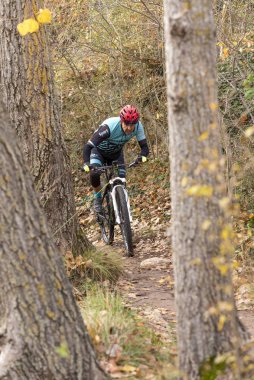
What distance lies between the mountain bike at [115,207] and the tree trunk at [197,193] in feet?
16.9

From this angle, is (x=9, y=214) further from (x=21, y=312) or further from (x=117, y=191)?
(x=117, y=191)

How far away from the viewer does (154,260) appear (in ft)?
29.0

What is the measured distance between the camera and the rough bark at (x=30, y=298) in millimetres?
3689

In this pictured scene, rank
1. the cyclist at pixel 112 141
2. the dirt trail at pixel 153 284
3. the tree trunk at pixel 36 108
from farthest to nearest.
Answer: the cyclist at pixel 112 141 < the tree trunk at pixel 36 108 < the dirt trail at pixel 153 284

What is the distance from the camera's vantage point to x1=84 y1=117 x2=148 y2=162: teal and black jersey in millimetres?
9070

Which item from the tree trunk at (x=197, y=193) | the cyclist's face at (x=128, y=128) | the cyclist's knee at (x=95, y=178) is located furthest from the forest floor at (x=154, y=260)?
the cyclist's face at (x=128, y=128)

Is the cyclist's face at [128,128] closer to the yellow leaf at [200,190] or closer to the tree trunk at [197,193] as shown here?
the tree trunk at [197,193]

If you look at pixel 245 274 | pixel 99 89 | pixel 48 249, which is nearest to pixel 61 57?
pixel 99 89

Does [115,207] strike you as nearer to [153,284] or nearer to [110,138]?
[110,138]

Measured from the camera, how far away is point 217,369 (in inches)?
147

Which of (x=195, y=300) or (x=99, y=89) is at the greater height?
(x=99, y=89)

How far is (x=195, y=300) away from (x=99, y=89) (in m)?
10.4

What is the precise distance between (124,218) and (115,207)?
0.81 feet

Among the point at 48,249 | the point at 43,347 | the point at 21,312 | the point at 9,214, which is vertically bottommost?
the point at 43,347
